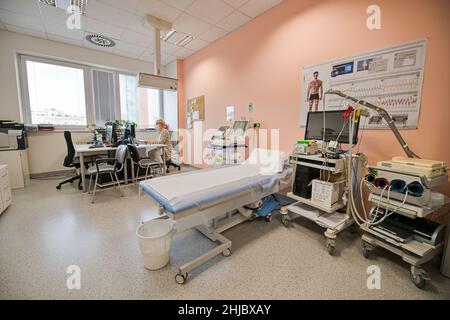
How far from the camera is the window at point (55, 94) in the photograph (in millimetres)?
4133

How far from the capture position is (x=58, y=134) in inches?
170

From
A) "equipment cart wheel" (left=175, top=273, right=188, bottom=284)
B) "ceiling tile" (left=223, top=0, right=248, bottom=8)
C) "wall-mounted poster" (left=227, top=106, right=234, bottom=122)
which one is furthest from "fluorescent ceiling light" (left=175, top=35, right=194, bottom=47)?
"equipment cart wheel" (left=175, top=273, right=188, bottom=284)

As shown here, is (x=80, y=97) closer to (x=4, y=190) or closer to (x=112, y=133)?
(x=112, y=133)

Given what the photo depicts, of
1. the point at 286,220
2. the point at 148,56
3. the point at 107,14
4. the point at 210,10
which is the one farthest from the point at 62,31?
the point at 286,220

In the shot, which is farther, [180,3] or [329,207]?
[180,3]

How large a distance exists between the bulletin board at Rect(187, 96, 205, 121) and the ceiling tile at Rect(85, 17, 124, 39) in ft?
6.51

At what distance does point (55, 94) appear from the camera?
437 cm

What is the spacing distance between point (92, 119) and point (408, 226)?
6.10m

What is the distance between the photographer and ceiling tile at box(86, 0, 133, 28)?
9.74 ft

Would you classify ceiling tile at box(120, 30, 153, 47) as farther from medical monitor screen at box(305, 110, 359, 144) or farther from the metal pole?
medical monitor screen at box(305, 110, 359, 144)

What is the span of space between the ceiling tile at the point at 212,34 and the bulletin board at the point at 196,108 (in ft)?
4.01

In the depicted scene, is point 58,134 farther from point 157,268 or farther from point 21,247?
point 157,268

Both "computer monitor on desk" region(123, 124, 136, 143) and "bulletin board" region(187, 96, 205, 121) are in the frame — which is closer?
"computer monitor on desk" region(123, 124, 136, 143)

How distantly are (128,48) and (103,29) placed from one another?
90cm
